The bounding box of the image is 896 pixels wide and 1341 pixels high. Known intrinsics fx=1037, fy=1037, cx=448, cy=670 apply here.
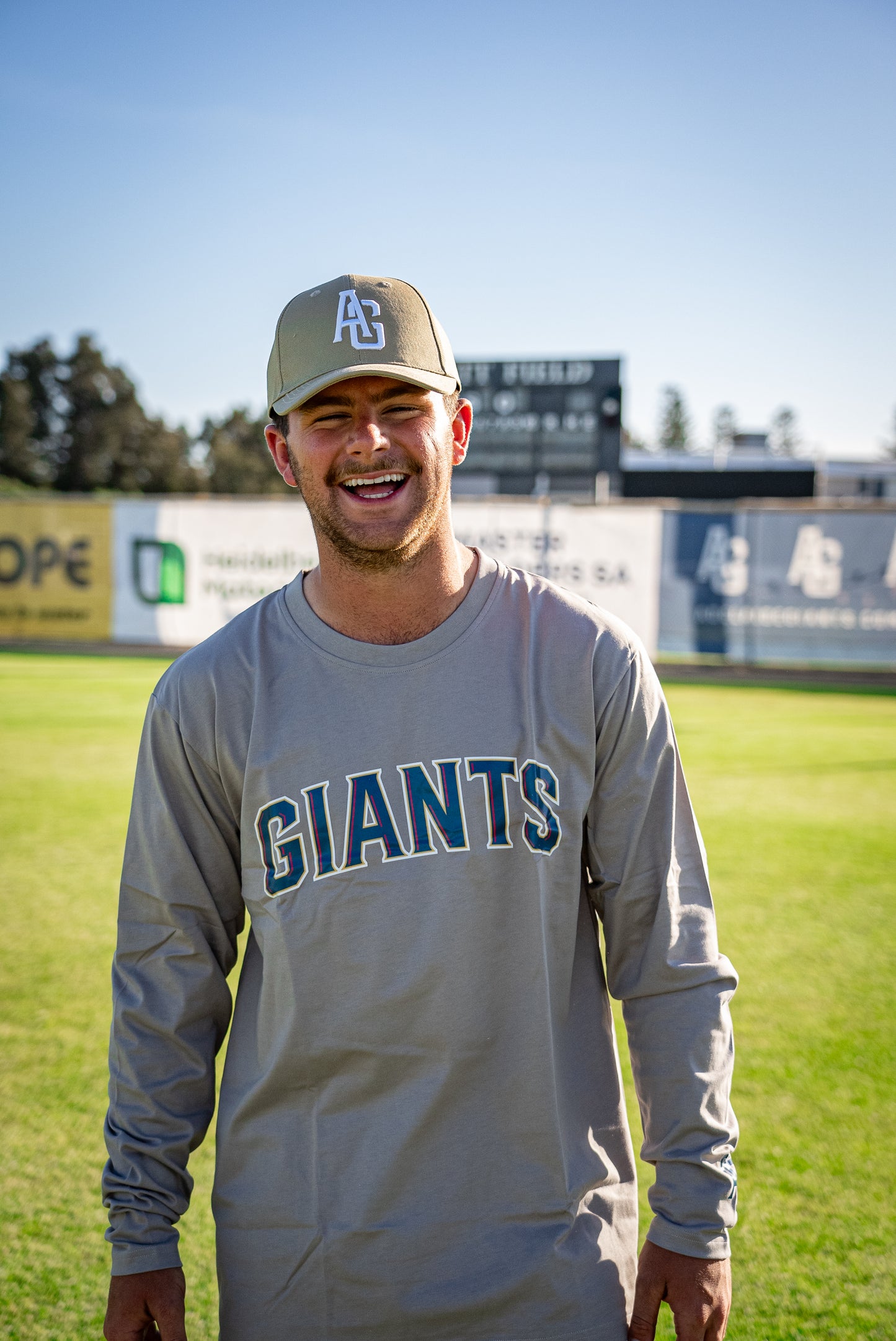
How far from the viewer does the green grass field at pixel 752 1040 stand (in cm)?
238

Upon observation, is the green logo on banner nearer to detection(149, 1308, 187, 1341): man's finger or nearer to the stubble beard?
the stubble beard

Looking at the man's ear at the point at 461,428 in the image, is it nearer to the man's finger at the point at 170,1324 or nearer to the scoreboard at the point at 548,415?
the man's finger at the point at 170,1324

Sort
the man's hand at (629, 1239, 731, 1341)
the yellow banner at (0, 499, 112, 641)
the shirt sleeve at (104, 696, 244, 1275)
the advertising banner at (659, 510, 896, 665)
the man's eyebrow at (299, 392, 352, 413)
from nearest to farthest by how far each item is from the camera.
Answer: the man's hand at (629, 1239, 731, 1341) < the shirt sleeve at (104, 696, 244, 1275) < the man's eyebrow at (299, 392, 352, 413) < the advertising banner at (659, 510, 896, 665) < the yellow banner at (0, 499, 112, 641)

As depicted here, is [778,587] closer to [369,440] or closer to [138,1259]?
[369,440]

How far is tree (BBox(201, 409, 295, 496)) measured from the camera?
5144 cm

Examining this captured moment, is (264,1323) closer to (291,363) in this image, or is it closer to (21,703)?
(291,363)

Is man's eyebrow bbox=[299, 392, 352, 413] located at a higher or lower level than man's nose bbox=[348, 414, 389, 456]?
higher

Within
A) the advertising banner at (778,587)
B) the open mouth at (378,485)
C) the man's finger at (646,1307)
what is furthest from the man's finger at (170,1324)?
the advertising banner at (778,587)

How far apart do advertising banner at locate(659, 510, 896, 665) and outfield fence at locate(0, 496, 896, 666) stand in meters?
0.02

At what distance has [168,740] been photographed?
164cm

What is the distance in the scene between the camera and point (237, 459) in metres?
52.2

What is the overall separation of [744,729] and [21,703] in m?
7.85

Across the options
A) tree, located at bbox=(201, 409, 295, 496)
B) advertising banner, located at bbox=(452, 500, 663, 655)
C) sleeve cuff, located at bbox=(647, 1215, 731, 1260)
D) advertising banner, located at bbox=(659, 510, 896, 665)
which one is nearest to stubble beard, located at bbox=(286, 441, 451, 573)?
sleeve cuff, located at bbox=(647, 1215, 731, 1260)

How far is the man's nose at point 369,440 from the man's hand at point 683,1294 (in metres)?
1.27
